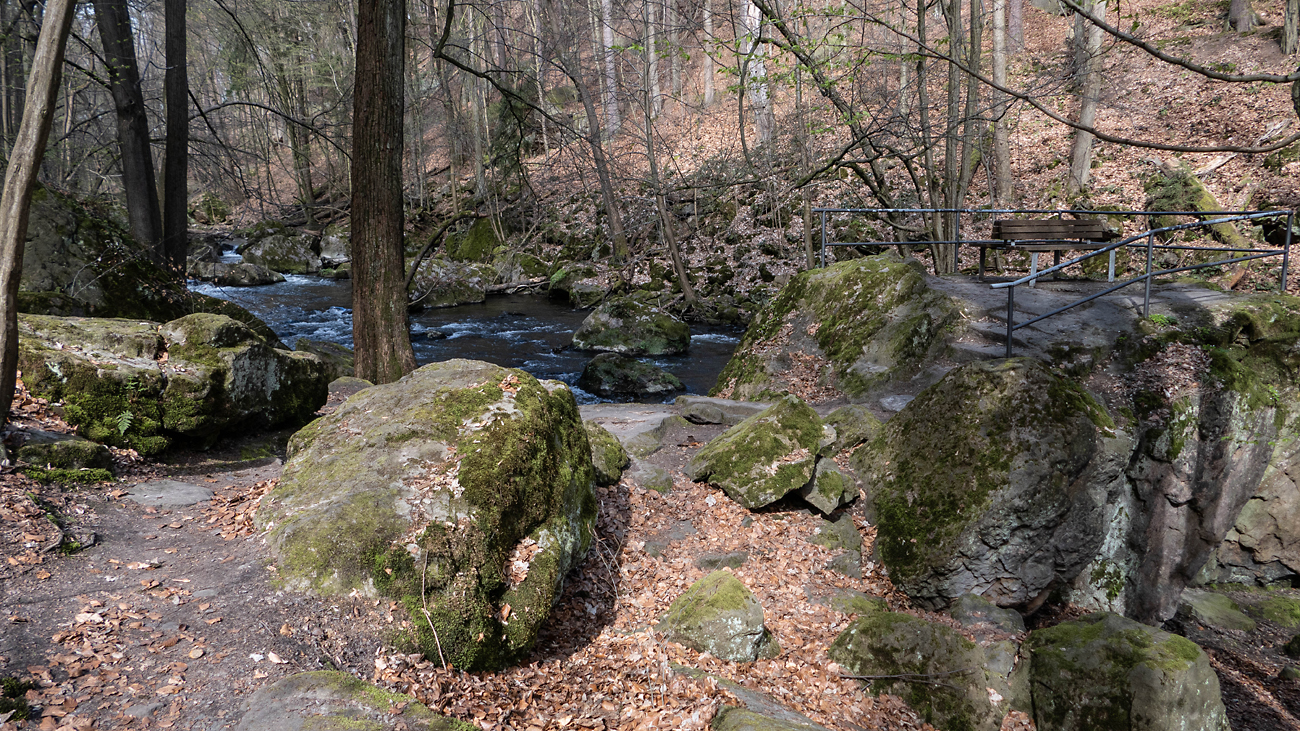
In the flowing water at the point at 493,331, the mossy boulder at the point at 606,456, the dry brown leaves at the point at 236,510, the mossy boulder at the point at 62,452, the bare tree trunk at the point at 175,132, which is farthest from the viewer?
the flowing water at the point at 493,331

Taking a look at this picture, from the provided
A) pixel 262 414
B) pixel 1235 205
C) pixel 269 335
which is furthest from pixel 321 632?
pixel 1235 205

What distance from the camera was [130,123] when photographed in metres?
10.9

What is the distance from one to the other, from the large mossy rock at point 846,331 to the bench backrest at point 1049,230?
55.3 inches

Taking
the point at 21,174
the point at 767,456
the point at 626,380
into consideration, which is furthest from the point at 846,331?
the point at 21,174

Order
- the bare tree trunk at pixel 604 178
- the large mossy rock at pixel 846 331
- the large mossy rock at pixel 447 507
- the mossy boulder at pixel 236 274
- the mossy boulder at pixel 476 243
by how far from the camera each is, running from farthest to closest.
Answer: the mossy boulder at pixel 476 243, the mossy boulder at pixel 236 274, the bare tree trunk at pixel 604 178, the large mossy rock at pixel 846 331, the large mossy rock at pixel 447 507

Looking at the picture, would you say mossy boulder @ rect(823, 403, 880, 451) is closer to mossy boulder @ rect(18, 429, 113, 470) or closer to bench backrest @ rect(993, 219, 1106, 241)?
bench backrest @ rect(993, 219, 1106, 241)

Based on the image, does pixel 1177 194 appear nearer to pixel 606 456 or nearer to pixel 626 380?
pixel 626 380

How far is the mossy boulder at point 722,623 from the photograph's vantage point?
4.80 m

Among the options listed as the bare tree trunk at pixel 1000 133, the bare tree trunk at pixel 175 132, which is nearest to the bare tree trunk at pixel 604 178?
the bare tree trunk at pixel 175 132

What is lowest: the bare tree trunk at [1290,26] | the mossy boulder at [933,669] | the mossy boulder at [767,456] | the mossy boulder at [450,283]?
the mossy boulder at [933,669]

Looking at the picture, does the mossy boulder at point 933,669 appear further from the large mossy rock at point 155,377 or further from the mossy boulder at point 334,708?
the large mossy rock at point 155,377

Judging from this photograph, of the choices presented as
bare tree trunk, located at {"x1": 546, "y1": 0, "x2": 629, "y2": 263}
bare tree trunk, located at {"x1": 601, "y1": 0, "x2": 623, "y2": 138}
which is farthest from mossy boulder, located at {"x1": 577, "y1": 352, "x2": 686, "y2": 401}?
bare tree trunk, located at {"x1": 601, "y1": 0, "x2": 623, "y2": 138}

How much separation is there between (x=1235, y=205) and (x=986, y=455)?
1307 centimetres

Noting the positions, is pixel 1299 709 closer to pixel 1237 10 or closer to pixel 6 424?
pixel 6 424
